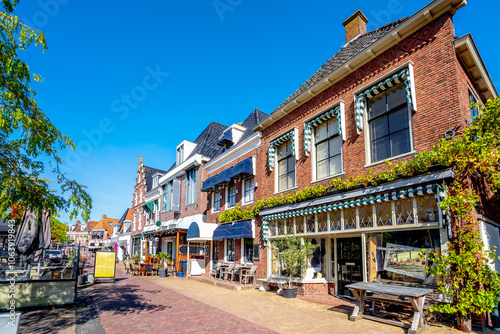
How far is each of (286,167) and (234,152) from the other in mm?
4865

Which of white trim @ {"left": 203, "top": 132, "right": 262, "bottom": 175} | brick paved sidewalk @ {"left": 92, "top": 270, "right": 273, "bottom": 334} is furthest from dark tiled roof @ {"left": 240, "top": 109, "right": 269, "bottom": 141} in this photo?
brick paved sidewalk @ {"left": 92, "top": 270, "right": 273, "bottom": 334}

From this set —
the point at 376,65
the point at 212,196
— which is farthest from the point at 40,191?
the point at 212,196

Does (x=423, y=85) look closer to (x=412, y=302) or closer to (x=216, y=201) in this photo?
(x=412, y=302)

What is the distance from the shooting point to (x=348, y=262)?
11.1 metres

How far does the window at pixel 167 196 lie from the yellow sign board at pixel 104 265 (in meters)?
9.25

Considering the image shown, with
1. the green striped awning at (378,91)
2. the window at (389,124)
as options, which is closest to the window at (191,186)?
the green striped awning at (378,91)

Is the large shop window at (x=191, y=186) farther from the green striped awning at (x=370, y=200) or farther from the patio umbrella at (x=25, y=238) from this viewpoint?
the patio umbrella at (x=25, y=238)

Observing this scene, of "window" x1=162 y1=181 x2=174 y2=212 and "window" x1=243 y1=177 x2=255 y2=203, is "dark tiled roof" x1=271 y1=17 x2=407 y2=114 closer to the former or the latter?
"window" x1=243 y1=177 x2=255 y2=203

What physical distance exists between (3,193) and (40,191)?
50 centimetres

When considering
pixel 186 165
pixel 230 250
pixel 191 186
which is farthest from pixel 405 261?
pixel 186 165

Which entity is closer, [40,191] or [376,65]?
[40,191]

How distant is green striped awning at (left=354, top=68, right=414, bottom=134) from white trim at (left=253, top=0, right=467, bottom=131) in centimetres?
108

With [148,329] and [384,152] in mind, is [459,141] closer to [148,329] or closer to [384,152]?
[384,152]

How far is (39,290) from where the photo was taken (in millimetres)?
9031
